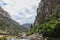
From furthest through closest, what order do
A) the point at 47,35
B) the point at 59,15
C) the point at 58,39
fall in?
the point at 59,15
the point at 47,35
the point at 58,39

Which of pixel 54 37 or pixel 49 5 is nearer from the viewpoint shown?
pixel 54 37

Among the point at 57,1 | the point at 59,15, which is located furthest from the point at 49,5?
the point at 59,15

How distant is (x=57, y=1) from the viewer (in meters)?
160

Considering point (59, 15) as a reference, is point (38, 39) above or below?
below

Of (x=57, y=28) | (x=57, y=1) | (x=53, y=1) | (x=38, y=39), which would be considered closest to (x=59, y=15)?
(x=38, y=39)

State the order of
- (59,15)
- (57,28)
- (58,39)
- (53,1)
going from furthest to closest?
(53,1), (59,15), (57,28), (58,39)

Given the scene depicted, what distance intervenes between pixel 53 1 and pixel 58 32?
4098 inches

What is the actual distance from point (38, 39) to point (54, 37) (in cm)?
1583

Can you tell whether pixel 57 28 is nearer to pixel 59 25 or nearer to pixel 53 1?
pixel 59 25

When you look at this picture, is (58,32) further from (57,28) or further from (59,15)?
(59,15)

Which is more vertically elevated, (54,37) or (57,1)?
(57,1)

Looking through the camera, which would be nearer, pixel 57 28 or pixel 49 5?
pixel 57 28

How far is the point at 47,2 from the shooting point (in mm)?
187875

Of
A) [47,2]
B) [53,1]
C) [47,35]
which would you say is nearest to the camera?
[47,35]
